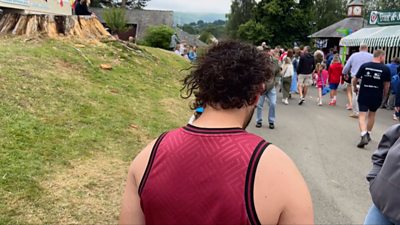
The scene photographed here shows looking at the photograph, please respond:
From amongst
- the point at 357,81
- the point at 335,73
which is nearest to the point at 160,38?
the point at 335,73

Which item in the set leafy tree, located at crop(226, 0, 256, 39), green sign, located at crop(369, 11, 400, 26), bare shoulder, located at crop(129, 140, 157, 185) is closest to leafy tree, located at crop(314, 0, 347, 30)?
leafy tree, located at crop(226, 0, 256, 39)

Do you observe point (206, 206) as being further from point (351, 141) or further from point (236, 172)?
Answer: point (351, 141)

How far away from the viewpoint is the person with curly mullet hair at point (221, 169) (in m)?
1.48

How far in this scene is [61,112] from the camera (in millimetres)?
6875

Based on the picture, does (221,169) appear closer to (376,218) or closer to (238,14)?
(376,218)

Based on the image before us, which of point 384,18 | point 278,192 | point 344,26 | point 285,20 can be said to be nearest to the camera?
point 278,192

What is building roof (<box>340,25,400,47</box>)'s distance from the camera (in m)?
17.7

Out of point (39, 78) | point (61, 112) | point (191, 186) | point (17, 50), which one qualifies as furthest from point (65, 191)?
point (17, 50)

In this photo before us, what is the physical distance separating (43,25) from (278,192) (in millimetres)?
11726

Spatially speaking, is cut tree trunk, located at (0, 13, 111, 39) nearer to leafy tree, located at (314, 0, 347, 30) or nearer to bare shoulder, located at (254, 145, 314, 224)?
bare shoulder, located at (254, 145, 314, 224)

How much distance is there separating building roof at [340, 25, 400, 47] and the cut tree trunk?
1188 centimetres

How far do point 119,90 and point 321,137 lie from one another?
430 cm

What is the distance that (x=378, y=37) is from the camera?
19.1 meters

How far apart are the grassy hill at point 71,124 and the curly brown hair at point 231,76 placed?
8.79 feet
